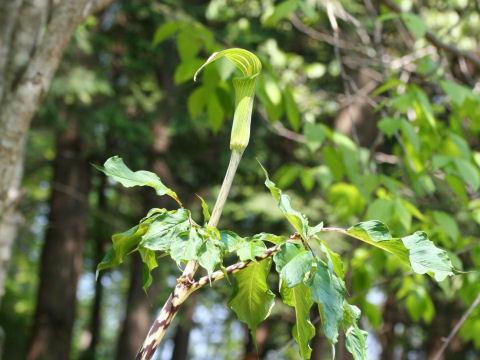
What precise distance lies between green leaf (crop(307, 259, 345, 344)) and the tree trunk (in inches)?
344

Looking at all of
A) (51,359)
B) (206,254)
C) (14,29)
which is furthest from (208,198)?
(206,254)

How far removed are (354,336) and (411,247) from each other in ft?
0.50

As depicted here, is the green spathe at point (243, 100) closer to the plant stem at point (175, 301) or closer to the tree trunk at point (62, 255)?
the plant stem at point (175, 301)

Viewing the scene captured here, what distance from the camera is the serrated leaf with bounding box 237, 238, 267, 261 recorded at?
81 centimetres

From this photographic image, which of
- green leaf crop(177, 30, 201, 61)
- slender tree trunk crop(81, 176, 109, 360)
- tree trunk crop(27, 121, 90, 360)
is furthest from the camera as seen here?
slender tree trunk crop(81, 176, 109, 360)

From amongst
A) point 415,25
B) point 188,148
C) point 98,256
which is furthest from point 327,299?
point 98,256

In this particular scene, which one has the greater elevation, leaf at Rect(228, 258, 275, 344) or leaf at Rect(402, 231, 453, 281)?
leaf at Rect(402, 231, 453, 281)

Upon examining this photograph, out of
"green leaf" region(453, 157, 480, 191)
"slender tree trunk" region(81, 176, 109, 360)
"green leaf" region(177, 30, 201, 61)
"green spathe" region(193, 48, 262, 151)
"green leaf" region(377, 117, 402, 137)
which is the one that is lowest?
"slender tree trunk" region(81, 176, 109, 360)

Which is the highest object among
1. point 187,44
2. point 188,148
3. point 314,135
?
point 187,44

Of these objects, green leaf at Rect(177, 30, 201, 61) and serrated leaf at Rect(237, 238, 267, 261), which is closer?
serrated leaf at Rect(237, 238, 267, 261)

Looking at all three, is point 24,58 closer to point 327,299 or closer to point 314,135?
point 314,135

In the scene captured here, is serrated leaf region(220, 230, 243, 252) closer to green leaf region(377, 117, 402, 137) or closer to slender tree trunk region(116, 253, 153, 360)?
green leaf region(377, 117, 402, 137)

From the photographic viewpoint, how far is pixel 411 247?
2.77 feet

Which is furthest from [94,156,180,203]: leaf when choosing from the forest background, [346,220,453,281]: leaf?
the forest background
